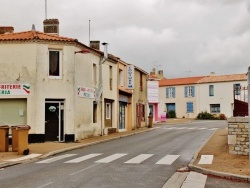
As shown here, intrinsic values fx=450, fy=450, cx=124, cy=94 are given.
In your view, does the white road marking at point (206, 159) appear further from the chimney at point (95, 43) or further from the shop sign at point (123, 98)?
the chimney at point (95, 43)

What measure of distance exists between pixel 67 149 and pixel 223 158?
26.8ft

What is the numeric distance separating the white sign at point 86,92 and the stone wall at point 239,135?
39.9ft

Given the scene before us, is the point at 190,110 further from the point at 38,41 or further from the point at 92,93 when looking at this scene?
the point at 38,41

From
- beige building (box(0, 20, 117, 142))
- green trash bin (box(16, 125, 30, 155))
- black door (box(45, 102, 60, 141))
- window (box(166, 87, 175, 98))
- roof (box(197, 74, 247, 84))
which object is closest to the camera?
green trash bin (box(16, 125, 30, 155))

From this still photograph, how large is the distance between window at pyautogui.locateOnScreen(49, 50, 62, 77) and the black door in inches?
68.4

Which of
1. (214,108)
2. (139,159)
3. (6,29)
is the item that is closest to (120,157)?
(139,159)

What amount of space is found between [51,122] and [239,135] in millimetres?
12444

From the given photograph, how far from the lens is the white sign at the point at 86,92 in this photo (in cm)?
2678

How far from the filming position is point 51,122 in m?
25.5

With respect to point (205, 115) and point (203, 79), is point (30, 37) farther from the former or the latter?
point (203, 79)

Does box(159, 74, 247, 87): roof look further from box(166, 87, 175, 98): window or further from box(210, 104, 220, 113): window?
box(210, 104, 220, 113): window

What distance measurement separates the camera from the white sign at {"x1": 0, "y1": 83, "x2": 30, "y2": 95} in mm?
25078

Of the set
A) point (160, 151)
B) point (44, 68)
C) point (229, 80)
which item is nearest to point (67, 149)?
point (160, 151)

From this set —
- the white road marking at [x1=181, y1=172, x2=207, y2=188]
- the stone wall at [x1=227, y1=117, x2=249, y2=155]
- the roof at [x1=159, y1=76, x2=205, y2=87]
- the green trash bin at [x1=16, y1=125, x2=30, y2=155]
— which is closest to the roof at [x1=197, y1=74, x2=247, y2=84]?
the roof at [x1=159, y1=76, x2=205, y2=87]
